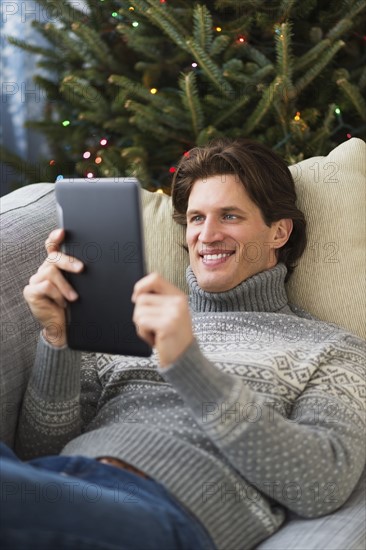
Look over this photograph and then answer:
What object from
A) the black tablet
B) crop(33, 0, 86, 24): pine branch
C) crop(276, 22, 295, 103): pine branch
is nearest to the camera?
the black tablet

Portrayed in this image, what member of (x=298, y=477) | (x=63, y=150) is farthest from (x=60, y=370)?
(x=63, y=150)

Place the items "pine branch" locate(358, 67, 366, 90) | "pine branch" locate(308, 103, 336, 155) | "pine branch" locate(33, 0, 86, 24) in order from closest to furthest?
"pine branch" locate(308, 103, 336, 155)
"pine branch" locate(358, 67, 366, 90)
"pine branch" locate(33, 0, 86, 24)

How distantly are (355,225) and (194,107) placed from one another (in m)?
0.64

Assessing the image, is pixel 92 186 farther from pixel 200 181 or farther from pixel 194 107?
pixel 194 107

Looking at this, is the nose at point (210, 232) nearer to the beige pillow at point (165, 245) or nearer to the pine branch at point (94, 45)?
the beige pillow at point (165, 245)

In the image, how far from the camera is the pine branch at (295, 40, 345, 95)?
1.96 meters

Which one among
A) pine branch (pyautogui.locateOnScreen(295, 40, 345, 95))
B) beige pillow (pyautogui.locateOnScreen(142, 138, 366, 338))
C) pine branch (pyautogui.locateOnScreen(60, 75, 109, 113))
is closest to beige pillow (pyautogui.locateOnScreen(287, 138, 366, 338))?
beige pillow (pyautogui.locateOnScreen(142, 138, 366, 338))

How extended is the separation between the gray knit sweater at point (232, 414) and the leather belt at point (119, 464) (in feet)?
0.04

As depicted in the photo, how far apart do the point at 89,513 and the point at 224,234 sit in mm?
616

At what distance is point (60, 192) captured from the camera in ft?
3.52

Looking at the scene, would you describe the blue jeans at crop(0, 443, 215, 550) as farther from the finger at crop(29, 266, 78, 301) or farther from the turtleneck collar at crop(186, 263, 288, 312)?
the turtleneck collar at crop(186, 263, 288, 312)

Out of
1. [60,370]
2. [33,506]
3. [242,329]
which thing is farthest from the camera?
[242,329]

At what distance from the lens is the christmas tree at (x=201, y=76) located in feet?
6.47

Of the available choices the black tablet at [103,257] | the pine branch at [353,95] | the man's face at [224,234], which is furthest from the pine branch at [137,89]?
the black tablet at [103,257]
